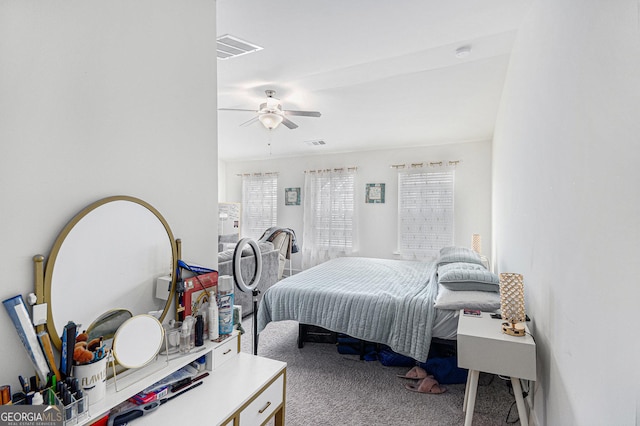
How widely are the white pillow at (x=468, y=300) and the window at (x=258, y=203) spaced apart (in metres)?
4.75

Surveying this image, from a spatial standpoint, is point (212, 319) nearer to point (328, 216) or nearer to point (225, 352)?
point (225, 352)

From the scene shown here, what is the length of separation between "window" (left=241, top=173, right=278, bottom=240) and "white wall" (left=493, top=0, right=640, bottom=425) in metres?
5.30

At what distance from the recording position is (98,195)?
1095mm

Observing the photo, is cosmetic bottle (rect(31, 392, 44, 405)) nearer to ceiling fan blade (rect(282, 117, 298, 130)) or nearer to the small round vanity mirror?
the small round vanity mirror

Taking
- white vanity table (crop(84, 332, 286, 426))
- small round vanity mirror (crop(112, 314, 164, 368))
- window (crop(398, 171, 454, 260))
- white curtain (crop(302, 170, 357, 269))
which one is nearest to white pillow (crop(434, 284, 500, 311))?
white vanity table (crop(84, 332, 286, 426))

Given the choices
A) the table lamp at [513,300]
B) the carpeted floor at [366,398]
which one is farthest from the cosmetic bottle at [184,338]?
the table lamp at [513,300]

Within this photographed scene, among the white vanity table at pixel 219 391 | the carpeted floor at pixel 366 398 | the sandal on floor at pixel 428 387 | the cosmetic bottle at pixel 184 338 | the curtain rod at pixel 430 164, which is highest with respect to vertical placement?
the curtain rod at pixel 430 164

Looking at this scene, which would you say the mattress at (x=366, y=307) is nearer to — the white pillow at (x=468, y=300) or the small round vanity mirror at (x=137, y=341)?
the white pillow at (x=468, y=300)

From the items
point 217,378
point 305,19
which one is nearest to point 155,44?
point 305,19

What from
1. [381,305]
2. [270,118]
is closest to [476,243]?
[381,305]

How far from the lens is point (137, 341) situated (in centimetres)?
110

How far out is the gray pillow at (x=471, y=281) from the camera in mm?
2400

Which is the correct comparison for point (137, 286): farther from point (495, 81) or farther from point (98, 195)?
point (495, 81)

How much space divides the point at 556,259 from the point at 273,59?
2.59 metres
